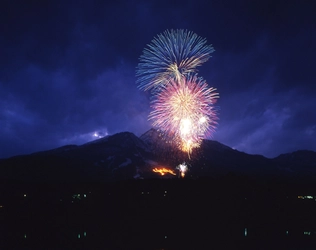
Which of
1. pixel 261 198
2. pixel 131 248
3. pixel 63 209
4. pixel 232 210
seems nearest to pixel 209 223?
pixel 232 210

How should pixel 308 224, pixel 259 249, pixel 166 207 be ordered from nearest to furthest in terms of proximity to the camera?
pixel 259 249 < pixel 308 224 < pixel 166 207

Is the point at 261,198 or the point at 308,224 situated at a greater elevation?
the point at 261,198

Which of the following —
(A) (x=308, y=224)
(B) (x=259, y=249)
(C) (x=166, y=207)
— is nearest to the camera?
(B) (x=259, y=249)

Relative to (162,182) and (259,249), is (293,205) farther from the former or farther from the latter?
(162,182)

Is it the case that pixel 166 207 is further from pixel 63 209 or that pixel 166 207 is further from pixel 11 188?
pixel 11 188

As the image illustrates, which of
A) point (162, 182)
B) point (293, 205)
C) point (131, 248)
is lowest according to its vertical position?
point (131, 248)

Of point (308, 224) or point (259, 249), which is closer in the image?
point (259, 249)
